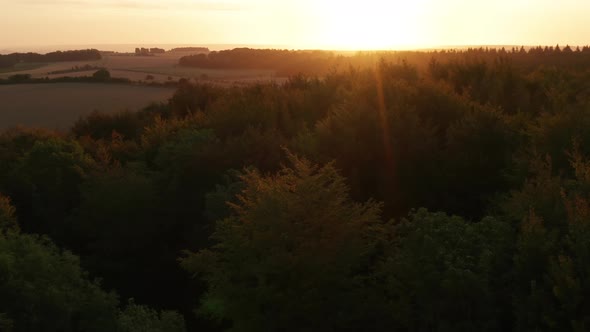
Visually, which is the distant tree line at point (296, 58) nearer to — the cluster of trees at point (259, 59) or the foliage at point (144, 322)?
the cluster of trees at point (259, 59)

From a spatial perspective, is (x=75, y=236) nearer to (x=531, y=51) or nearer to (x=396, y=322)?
(x=396, y=322)

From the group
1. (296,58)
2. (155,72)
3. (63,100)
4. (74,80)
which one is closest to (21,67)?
(155,72)

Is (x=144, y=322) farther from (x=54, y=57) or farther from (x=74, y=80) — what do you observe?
(x=54, y=57)

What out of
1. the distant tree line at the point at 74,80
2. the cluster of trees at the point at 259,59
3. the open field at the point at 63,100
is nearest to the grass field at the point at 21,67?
the distant tree line at the point at 74,80

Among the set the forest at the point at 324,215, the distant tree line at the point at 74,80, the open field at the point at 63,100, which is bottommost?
the open field at the point at 63,100

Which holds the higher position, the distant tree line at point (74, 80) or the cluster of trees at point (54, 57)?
the cluster of trees at point (54, 57)

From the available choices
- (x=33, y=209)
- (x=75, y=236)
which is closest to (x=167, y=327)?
(x=75, y=236)
